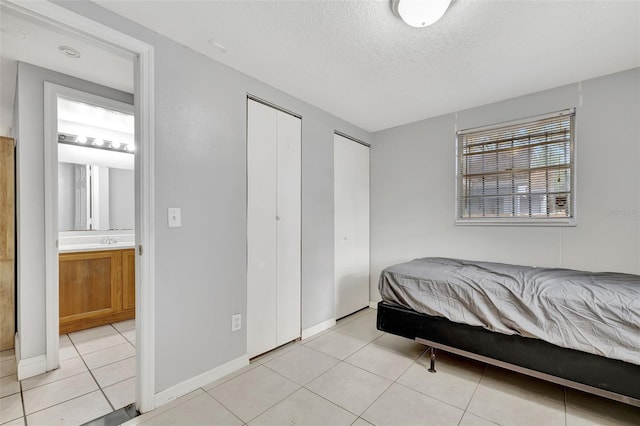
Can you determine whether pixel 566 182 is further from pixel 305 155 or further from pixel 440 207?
pixel 305 155

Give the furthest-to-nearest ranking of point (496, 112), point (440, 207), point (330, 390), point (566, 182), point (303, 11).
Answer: point (440, 207), point (496, 112), point (566, 182), point (330, 390), point (303, 11)

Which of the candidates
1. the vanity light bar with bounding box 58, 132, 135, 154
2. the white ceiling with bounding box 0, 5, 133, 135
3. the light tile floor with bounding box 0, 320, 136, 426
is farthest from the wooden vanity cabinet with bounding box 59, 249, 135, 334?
the white ceiling with bounding box 0, 5, 133, 135

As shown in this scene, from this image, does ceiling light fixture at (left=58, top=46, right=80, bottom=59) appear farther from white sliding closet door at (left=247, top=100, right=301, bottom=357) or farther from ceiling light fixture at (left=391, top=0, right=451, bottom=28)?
ceiling light fixture at (left=391, top=0, right=451, bottom=28)

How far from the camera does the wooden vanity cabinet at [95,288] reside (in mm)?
2785

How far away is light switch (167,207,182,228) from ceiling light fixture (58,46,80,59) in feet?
4.13

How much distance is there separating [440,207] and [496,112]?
3.61 ft

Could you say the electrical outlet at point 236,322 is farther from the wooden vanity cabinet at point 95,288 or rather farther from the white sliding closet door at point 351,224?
the wooden vanity cabinet at point 95,288

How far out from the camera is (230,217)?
2.13 m

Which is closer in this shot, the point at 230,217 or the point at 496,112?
the point at 230,217

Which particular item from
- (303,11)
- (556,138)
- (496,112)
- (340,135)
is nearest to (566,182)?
(556,138)

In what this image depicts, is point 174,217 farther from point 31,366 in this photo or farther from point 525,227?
point 525,227

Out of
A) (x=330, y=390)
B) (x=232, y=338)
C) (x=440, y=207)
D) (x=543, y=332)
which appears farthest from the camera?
(x=440, y=207)

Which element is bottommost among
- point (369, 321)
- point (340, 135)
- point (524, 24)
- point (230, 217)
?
point (369, 321)

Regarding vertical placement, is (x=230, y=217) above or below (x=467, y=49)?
below
